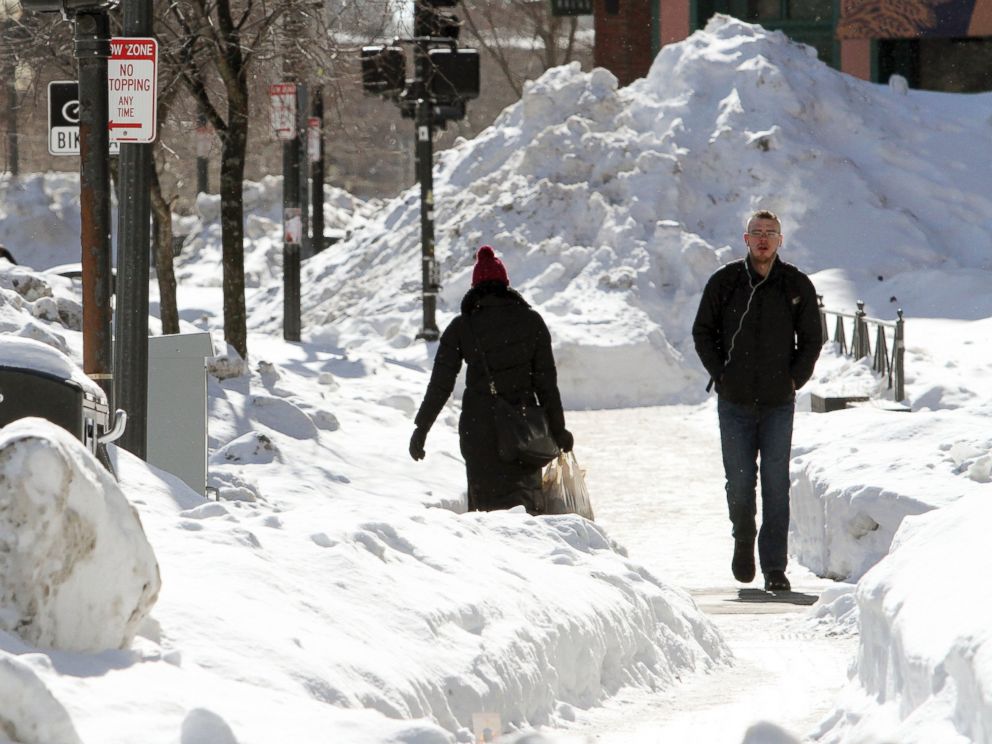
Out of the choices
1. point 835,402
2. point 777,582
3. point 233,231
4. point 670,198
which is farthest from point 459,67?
point 777,582

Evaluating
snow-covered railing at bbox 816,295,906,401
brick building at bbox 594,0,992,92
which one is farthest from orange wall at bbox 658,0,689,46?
snow-covered railing at bbox 816,295,906,401

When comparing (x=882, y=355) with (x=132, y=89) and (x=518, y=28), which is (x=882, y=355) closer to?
(x=132, y=89)

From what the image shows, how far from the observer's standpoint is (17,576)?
382cm

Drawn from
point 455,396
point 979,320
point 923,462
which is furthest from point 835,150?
point 923,462

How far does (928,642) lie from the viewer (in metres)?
4.18

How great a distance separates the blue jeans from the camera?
27.6 feet

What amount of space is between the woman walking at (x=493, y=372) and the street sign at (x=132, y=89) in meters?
1.89

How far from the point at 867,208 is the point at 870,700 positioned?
859 inches

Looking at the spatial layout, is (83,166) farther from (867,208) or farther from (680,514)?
(867,208)

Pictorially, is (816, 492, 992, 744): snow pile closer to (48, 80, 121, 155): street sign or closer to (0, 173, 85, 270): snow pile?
(48, 80, 121, 155): street sign

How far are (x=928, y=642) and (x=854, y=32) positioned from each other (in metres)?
30.0

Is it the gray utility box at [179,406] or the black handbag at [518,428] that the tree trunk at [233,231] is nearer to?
the gray utility box at [179,406]

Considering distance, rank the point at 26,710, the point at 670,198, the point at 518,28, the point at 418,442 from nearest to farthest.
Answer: the point at 26,710 → the point at 418,442 → the point at 670,198 → the point at 518,28

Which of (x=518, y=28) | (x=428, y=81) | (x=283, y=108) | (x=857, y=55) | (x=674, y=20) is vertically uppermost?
(x=518, y=28)
